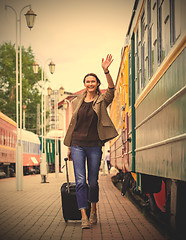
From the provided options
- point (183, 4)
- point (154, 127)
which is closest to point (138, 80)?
point (154, 127)

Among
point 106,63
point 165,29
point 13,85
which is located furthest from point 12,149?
point 165,29

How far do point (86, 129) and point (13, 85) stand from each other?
157ft

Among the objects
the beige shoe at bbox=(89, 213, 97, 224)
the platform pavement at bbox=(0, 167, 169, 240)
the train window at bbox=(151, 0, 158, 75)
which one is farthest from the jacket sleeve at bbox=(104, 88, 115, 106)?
the platform pavement at bbox=(0, 167, 169, 240)

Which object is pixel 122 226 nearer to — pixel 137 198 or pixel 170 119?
pixel 170 119

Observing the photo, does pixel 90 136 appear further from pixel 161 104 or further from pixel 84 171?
pixel 161 104

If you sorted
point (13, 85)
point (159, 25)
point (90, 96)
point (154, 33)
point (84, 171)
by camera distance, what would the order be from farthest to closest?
point (13, 85)
point (90, 96)
point (84, 171)
point (154, 33)
point (159, 25)

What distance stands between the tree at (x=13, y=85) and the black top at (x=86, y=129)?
151 ft

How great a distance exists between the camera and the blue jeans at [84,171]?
6148mm

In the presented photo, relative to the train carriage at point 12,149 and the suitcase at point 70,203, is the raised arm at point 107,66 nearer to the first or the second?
the suitcase at point 70,203

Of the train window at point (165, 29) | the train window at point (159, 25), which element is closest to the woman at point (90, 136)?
the train window at point (159, 25)

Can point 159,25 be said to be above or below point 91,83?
above

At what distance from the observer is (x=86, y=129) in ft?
20.5

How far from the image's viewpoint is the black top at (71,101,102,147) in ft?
20.5

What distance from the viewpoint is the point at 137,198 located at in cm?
1123
